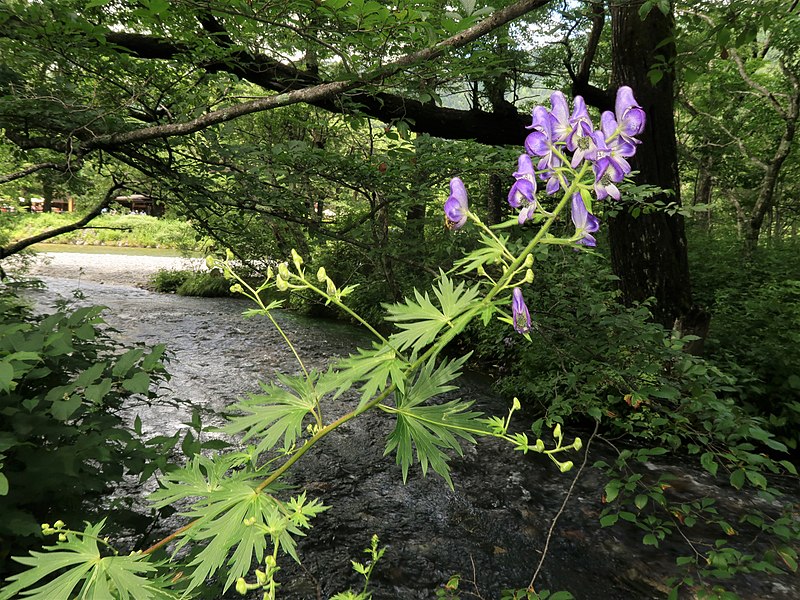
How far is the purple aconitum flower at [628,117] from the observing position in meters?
0.81

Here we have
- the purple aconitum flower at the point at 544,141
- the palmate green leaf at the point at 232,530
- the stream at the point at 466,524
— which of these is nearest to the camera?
the palmate green leaf at the point at 232,530

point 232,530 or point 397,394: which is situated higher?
point 397,394

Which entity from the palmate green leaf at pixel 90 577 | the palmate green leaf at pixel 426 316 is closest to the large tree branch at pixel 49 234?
the palmate green leaf at pixel 90 577

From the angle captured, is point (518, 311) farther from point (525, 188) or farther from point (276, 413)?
point (276, 413)

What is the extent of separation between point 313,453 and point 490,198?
208 inches

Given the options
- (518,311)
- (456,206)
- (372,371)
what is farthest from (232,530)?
(456,206)

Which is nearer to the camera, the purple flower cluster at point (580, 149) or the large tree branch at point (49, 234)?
the purple flower cluster at point (580, 149)

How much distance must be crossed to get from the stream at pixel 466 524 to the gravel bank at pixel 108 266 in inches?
413

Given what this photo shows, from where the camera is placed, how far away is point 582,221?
2.68ft

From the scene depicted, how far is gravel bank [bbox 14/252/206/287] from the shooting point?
1446 cm

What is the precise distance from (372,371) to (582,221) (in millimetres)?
477

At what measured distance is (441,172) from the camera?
4082 millimetres

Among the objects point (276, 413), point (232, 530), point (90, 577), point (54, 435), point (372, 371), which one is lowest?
point (54, 435)

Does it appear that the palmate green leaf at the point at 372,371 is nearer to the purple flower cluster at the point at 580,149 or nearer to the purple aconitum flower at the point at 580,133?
the purple flower cluster at the point at 580,149
